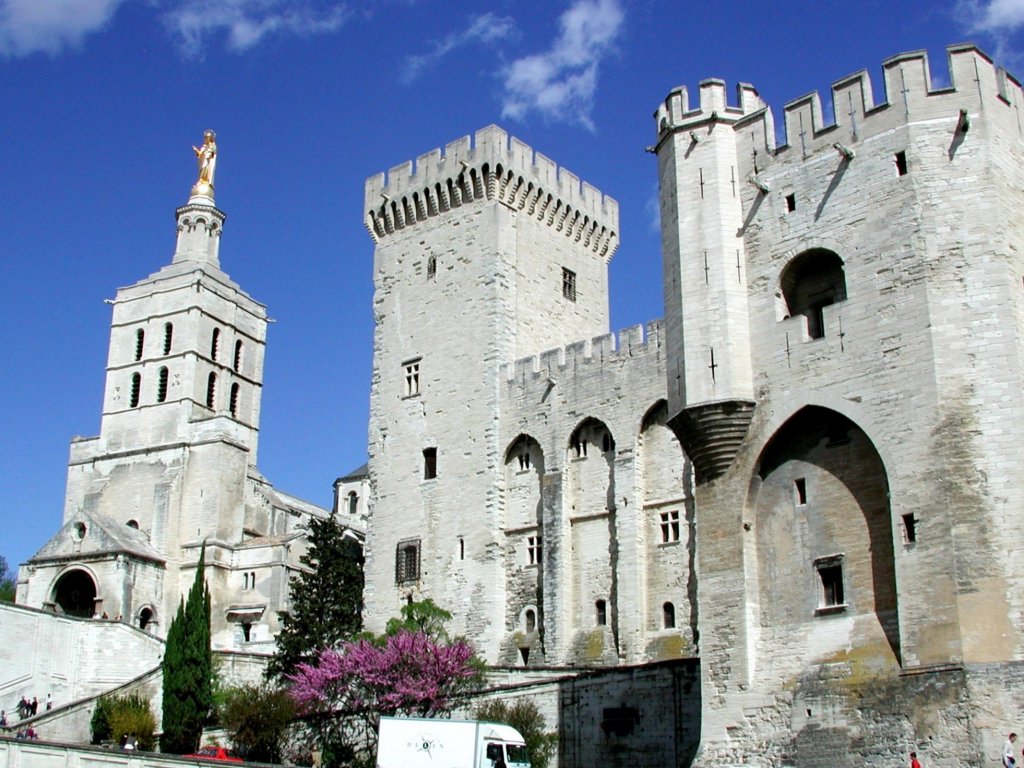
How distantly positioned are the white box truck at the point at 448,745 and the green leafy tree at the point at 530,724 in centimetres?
123

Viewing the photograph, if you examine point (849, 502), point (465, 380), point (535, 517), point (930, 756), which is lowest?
point (930, 756)

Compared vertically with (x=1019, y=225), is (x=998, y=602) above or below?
below

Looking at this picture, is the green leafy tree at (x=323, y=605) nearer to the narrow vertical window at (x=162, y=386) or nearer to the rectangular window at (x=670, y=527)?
the rectangular window at (x=670, y=527)

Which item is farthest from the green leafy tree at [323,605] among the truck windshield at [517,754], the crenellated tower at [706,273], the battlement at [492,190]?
the crenellated tower at [706,273]

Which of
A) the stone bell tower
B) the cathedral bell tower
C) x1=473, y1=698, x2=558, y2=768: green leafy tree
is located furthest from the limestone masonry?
the cathedral bell tower

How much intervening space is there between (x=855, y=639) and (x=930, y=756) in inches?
80.5

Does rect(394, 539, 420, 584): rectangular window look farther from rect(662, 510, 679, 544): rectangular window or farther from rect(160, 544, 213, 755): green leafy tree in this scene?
rect(662, 510, 679, 544): rectangular window

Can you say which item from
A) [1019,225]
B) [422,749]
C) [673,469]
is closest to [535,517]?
[673,469]

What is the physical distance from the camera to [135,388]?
5188cm

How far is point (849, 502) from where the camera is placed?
59.9ft

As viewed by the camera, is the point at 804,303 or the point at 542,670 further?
the point at 542,670

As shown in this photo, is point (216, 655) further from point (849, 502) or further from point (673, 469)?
point (849, 502)

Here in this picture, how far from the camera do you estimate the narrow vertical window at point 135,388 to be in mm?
51516

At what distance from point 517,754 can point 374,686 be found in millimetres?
7262
